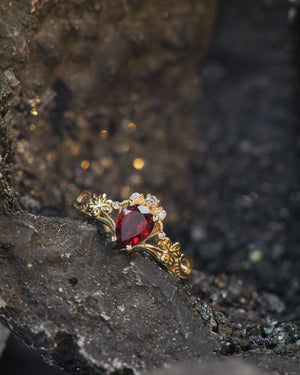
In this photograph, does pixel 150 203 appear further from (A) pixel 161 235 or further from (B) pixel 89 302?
(B) pixel 89 302

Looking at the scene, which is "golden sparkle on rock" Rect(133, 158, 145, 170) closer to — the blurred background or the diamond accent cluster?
the blurred background

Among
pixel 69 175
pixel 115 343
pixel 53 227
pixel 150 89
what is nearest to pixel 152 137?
pixel 150 89

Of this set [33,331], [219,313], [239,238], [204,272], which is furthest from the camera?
[239,238]

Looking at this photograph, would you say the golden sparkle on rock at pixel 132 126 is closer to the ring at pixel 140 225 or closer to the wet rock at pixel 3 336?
the ring at pixel 140 225

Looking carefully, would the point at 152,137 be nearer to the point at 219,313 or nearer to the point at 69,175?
the point at 69,175

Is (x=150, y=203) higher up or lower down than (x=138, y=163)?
lower down

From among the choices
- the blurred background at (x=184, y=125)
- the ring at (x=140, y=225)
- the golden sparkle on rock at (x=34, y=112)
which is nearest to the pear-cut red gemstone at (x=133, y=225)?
the ring at (x=140, y=225)

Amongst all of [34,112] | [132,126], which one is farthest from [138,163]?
[34,112]
